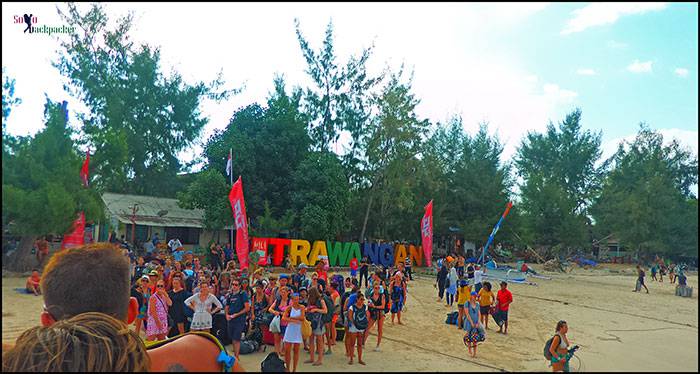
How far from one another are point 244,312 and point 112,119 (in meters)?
4.94

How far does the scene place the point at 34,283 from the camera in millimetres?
1407

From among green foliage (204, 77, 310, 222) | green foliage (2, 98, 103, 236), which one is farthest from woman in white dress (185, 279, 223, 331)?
green foliage (204, 77, 310, 222)

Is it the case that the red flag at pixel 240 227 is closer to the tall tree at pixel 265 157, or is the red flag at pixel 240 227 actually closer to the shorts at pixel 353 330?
the shorts at pixel 353 330

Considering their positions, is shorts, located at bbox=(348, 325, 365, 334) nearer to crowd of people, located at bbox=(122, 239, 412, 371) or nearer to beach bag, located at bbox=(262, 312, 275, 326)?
crowd of people, located at bbox=(122, 239, 412, 371)

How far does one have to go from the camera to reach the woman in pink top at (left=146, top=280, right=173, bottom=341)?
6.98 m

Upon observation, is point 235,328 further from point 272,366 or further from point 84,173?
point 84,173

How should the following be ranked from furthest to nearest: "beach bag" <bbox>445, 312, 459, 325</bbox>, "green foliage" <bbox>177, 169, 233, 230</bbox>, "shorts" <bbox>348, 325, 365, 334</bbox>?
"green foliage" <bbox>177, 169, 233, 230</bbox> < "beach bag" <bbox>445, 312, 459, 325</bbox> < "shorts" <bbox>348, 325, 365, 334</bbox>

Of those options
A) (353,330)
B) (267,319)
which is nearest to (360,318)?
(353,330)

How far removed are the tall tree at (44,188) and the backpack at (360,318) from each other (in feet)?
19.6

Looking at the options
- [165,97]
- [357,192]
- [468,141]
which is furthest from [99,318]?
[468,141]

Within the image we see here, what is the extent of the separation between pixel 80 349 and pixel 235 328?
20.5 feet

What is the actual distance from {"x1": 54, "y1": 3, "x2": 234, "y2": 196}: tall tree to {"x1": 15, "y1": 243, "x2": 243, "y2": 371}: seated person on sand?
3.15 feet

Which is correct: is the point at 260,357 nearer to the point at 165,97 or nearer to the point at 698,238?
the point at 165,97

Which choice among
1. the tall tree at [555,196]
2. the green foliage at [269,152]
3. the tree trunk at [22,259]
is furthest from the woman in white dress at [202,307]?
the tall tree at [555,196]
